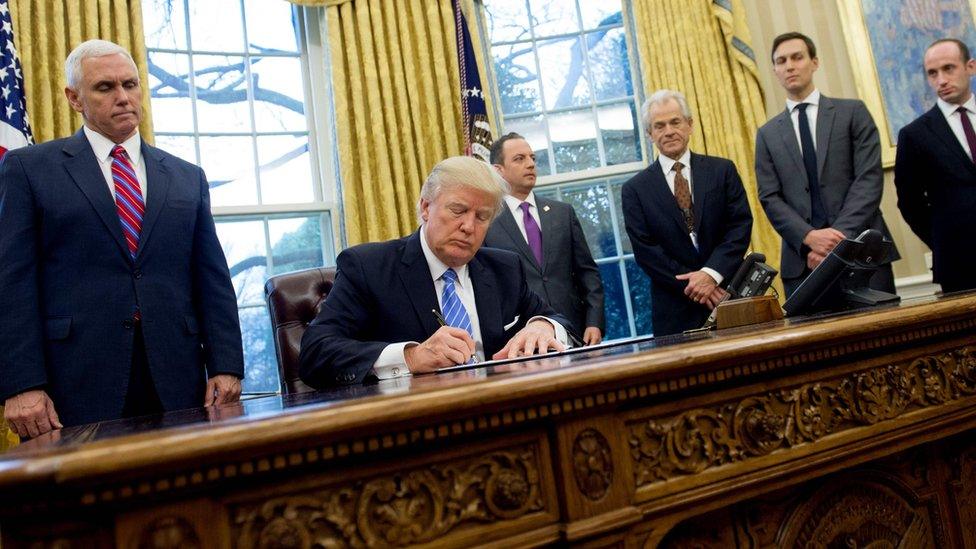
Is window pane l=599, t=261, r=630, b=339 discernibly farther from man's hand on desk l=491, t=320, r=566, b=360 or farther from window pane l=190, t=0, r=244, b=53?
man's hand on desk l=491, t=320, r=566, b=360

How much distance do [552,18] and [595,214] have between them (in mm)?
1371

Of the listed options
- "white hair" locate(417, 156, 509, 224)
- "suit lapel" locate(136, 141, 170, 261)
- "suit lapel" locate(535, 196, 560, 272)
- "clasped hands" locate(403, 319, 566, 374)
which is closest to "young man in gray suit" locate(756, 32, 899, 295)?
"suit lapel" locate(535, 196, 560, 272)

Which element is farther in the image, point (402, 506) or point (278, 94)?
point (278, 94)

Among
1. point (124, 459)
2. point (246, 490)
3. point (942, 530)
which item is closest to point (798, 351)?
point (942, 530)

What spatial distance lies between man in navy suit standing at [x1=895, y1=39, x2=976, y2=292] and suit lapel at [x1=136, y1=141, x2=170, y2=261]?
2807mm

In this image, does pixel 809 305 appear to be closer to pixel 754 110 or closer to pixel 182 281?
pixel 182 281

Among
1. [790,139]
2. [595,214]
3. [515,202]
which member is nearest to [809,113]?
[790,139]

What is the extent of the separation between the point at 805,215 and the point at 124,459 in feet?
10.3

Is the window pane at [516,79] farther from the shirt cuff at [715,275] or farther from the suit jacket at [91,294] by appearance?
the suit jacket at [91,294]

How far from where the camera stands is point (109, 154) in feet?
7.64

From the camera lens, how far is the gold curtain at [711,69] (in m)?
4.86

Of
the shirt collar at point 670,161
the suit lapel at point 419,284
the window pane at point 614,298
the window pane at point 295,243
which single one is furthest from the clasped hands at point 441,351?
the window pane at point 614,298

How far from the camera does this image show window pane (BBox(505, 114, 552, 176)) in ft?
16.5

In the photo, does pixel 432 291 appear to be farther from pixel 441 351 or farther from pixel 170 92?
pixel 170 92
